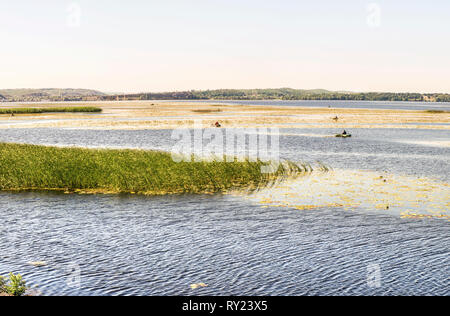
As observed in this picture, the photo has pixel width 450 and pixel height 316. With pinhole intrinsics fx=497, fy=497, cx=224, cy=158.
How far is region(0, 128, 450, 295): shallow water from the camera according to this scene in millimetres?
18172

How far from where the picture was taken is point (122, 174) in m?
37.4

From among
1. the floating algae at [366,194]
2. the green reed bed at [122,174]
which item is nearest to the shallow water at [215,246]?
the floating algae at [366,194]

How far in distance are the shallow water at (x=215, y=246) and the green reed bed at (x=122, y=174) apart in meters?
2.30

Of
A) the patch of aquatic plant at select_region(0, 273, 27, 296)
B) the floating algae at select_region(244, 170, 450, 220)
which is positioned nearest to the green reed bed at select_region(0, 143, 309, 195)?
the floating algae at select_region(244, 170, 450, 220)

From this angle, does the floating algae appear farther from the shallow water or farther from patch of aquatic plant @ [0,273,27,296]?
patch of aquatic plant @ [0,273,27,296]

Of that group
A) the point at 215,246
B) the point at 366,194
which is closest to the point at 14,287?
the point at 215,246

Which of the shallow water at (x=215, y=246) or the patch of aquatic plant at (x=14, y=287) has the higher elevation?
the patch of aquatic plant at (x=14, y=287)

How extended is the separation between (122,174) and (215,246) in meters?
16.6

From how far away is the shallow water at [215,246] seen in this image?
1817cm

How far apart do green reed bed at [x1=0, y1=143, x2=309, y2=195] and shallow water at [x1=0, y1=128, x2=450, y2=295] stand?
7.54 ft

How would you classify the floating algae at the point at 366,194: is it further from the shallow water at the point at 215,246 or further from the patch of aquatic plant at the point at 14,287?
the patch of aquatic plant at the point at 14,287
